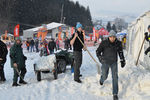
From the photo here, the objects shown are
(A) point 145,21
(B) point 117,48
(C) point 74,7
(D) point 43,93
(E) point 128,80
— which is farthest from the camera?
(C) point 74,7

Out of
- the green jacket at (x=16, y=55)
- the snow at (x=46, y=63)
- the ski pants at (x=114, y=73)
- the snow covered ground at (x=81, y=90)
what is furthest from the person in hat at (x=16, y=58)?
the ski pants at (x=114, y=73)

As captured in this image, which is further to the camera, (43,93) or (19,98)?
(43,93)

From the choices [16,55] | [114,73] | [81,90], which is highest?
[16,55]

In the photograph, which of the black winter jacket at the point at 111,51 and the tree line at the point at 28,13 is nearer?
the black winter jacket at the point at 111,51

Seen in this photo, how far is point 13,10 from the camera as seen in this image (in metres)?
60.3

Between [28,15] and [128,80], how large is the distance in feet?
208

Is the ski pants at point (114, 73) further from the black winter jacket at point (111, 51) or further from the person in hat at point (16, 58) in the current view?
the person in hat at point (16, 58)

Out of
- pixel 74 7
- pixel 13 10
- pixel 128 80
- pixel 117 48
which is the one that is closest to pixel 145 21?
pixel 128 80

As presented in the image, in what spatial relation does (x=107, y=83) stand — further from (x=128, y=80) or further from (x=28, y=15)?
(x=28, y=15)

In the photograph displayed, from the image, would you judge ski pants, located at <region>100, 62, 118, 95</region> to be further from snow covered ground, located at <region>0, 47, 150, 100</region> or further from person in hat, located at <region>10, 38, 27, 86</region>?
person in hat, located at <region>10, 38, 27, 86</region>

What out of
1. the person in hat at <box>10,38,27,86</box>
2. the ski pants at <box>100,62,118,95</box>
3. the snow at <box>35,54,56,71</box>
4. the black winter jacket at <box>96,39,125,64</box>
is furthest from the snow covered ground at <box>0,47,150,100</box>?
→ the black winter jacket at <box>96,39,125,64</box>

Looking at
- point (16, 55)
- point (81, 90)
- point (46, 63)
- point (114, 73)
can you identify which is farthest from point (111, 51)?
point (16, 55)

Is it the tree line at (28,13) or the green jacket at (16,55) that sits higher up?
the tree line at (28,13)

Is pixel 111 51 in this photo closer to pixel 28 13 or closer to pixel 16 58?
pixel 16 58
